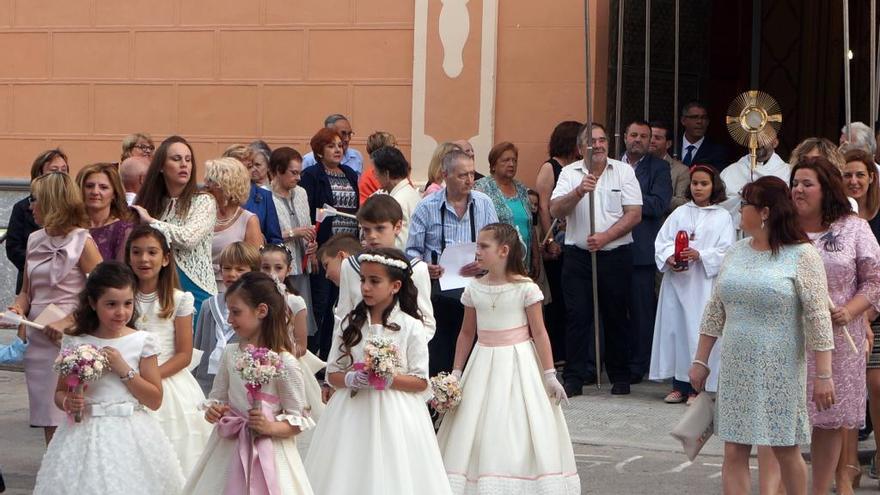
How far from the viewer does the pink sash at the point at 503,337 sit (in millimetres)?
8023

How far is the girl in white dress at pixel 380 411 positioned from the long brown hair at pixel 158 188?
198 centimetres

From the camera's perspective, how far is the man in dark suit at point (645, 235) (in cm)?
1180

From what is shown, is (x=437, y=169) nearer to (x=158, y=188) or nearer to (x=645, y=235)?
(x=645, y=235)

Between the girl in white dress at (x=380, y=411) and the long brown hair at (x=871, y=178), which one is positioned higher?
the long brown hair at (x=871, y=178)

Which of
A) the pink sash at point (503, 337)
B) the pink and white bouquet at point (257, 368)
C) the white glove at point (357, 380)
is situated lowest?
the white glove at point (357, 380)

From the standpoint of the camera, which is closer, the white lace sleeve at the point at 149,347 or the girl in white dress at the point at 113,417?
the girl in white dress at the point at 113,417

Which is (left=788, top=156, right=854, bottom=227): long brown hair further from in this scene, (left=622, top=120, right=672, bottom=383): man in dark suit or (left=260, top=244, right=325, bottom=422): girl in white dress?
(left=622, top=120, right=672, bottom=383): man in dark suit

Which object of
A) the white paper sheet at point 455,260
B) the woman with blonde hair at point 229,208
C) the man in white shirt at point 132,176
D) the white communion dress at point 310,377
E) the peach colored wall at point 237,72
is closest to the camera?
→ the white communion dress at point 310,377

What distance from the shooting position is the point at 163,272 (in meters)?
7.60

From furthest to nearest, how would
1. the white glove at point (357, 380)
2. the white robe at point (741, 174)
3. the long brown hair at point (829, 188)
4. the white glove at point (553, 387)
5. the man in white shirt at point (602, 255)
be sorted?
1. the white robe at point (741, 174)
2. the man in white shirt at point (602, 255)
3. the white glove at point (553, 387)
4. the long brown hair at point (829, 188)
5. the white glove at point (357, 380)

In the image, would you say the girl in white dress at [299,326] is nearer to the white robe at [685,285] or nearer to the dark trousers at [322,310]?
the dark trousers at [322,310]

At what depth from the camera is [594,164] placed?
1148 cm

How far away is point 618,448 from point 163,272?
360cm

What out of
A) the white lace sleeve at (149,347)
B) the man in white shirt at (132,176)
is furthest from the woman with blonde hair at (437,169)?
the white lace sleeve at (149,347)
